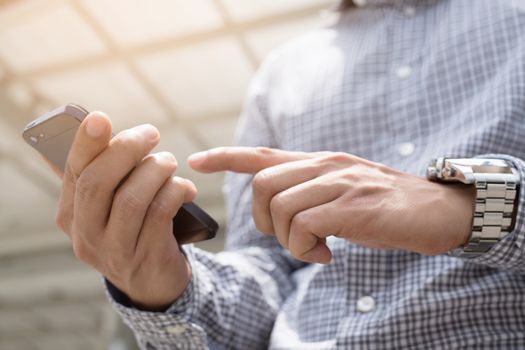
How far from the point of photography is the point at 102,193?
0.66m

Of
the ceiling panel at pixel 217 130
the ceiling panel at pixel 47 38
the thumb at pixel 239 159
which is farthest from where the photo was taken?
the ceiling panel at pixel 217 130

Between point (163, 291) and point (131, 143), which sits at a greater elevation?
point (131, 143)

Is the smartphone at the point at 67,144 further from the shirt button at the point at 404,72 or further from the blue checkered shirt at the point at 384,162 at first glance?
the shirt button at the point at 404,72

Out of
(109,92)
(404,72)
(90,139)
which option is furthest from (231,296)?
(109,92)

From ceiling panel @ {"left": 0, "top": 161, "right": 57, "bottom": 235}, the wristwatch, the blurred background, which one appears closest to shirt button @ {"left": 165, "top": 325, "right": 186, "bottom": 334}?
the wristwatch

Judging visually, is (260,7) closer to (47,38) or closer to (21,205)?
(47,38)

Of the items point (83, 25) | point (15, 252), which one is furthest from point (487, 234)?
point (15, 252)

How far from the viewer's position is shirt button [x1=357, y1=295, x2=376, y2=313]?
2.72 ft

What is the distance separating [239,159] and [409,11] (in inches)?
22.2

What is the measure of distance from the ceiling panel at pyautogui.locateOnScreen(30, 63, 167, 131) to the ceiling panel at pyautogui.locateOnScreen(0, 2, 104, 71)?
13 cm

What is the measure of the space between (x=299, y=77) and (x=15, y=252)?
5.36 m

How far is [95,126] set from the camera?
63 centimetres

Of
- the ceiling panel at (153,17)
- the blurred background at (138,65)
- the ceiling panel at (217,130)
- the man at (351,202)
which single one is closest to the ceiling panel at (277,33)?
the blurred background at (138,65)

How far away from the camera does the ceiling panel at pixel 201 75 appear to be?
3396 mm
